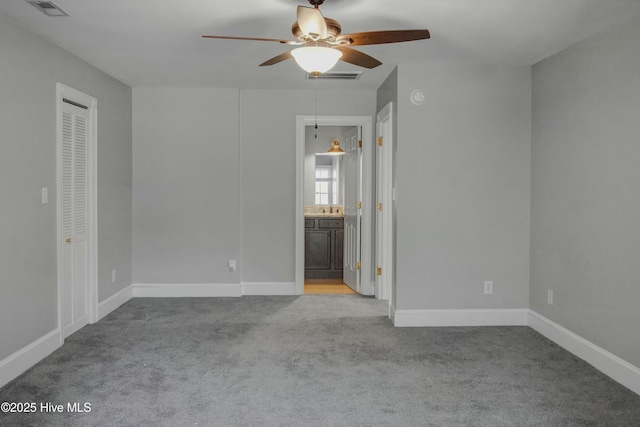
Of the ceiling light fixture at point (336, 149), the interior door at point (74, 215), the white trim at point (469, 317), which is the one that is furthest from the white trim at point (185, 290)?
the ceiling light fixture at point (336, 149)

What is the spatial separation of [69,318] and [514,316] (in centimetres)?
375

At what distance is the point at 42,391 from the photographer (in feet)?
9.84

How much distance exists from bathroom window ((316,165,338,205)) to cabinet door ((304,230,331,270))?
0.80m

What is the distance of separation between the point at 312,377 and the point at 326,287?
9.72 ft

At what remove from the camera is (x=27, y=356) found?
3387 mm

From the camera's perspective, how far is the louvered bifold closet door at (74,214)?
404cm

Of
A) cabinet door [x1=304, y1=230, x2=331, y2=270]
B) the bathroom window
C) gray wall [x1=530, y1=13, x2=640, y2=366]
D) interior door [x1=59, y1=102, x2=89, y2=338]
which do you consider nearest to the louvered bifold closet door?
interior door [x1=59, y1=102, x2=89, y2=338]

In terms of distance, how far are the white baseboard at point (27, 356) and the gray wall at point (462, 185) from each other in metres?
2.74

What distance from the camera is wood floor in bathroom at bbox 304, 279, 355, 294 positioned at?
5934 mm

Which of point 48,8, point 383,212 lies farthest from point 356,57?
point 383,212

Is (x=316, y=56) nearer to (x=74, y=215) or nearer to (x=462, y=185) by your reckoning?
(x=462, y=185)

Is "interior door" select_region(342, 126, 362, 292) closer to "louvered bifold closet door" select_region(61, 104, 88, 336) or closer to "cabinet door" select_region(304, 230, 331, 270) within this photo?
"cabinet door" select_region(304, 230, 331, 270)

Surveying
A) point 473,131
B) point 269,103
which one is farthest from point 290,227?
point 473,131

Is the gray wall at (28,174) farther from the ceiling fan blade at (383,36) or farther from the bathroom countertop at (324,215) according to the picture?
the bathroom countertop at (324,215)
